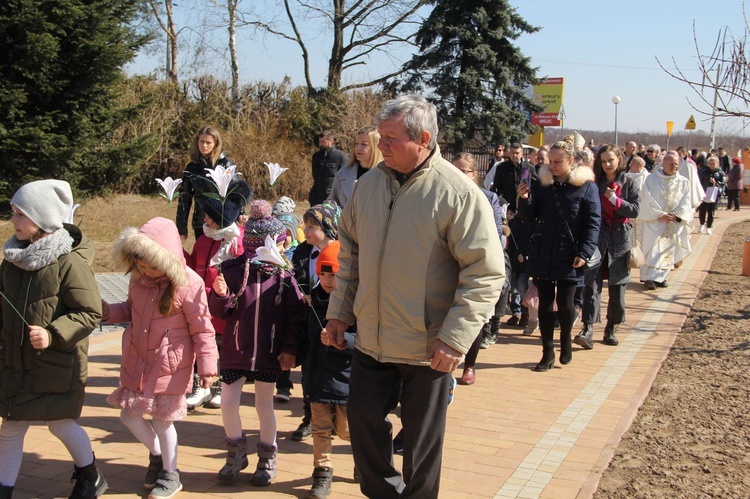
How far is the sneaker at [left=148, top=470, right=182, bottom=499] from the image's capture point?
4379 millimetres

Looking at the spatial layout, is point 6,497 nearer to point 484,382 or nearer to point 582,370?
point 484,382

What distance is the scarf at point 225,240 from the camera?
221 inches

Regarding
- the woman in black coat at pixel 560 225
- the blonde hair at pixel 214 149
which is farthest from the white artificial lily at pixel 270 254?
the woman in black coat at pixel 560 225

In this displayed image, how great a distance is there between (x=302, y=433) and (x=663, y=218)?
26.7 feet

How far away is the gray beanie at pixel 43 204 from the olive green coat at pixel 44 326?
0.21ft

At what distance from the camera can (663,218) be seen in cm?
1183

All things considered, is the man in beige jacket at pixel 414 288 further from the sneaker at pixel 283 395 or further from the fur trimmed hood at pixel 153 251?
the sneaker at pixel 283 395

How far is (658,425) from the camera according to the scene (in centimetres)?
585

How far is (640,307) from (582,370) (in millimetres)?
3575

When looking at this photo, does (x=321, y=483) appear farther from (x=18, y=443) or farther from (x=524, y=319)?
(x=524, y=319)

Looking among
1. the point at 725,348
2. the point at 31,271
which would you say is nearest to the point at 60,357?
the point at 31,271

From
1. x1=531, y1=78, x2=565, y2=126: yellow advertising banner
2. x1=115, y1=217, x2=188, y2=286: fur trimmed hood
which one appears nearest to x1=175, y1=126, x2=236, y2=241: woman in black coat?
x1=115, y1=217, x2=188, y2=286: fur trimmed hood

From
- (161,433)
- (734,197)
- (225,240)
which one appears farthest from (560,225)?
(734,197)

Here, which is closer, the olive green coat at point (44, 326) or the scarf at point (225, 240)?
the olive green coat at point (44, 326)
